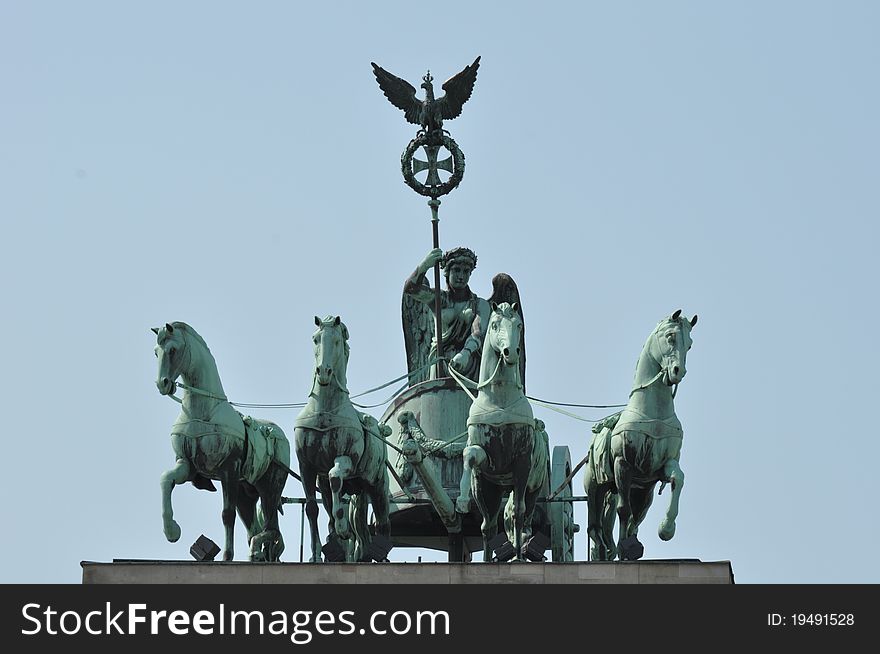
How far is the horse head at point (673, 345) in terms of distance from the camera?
40.8 m

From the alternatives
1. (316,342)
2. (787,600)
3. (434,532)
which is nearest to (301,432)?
(316,342)

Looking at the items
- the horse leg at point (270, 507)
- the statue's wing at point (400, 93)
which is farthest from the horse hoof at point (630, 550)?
the statue's wing at point (400, 93)

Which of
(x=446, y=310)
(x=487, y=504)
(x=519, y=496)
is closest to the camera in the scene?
(x=519, y=496)

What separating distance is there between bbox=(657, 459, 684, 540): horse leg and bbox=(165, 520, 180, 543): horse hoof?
5.70 meters

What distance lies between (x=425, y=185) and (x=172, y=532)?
776 cm

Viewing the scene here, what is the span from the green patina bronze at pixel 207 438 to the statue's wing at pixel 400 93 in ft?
20.5

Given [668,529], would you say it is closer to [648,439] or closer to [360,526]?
[648,439]

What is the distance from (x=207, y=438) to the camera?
4200cm

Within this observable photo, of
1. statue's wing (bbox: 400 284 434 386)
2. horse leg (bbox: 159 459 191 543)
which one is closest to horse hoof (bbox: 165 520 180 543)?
horse leg (bbox: 159 459 191 543)

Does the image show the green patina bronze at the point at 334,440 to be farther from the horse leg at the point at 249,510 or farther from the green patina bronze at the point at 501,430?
the green patina bronze at the point at 501,430

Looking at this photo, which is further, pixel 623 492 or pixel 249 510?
pixel 249 510

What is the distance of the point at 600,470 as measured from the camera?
4212 cm

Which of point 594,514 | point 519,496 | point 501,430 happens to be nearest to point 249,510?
point 519,496

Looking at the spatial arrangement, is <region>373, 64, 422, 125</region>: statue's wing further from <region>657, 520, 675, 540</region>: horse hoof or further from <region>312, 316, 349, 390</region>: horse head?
<region>657, 520, 675, 540</region>: horse hoof
